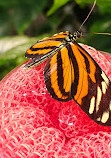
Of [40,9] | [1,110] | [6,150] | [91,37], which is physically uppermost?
[40,9]

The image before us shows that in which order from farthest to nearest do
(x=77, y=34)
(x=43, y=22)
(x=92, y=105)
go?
(x=43, y=22) < (x=77, y=34) < (x=92, y=105)

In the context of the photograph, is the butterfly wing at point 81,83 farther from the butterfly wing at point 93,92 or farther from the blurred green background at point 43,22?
the blurred green background at point 43,22

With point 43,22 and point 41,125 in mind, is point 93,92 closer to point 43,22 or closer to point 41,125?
point 41,125

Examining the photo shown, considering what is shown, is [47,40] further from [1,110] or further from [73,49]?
[1,110]

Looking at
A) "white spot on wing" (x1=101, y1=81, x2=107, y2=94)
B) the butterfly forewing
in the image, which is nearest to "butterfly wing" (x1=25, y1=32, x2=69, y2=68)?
the butterfly forewing

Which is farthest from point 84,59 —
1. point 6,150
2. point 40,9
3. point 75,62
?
point 40,9

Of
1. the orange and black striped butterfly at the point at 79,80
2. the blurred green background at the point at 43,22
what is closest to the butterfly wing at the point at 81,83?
the orange and black striped butterfly at the point at 79,80

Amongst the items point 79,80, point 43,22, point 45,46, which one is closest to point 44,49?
point 45,46
